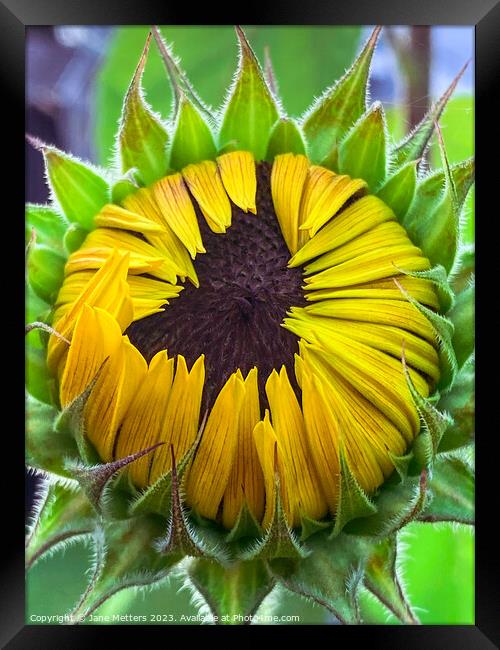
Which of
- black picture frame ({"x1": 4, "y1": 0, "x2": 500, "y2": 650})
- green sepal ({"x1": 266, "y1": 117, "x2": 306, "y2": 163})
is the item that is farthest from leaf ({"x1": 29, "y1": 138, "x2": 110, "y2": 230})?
green sepal ({"x1": 266, "y1": 117, "x2": 306, "y2": 163})

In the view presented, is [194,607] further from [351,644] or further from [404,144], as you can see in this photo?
A: [404,144]

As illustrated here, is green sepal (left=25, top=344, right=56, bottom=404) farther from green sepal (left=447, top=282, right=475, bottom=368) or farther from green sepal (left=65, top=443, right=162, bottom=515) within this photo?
green sepal (left=447, top=282, right=475, bottom=368)

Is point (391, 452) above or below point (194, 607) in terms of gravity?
above

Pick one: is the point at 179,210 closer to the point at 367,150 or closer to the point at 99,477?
the point at 367,150

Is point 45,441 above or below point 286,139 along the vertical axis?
below
